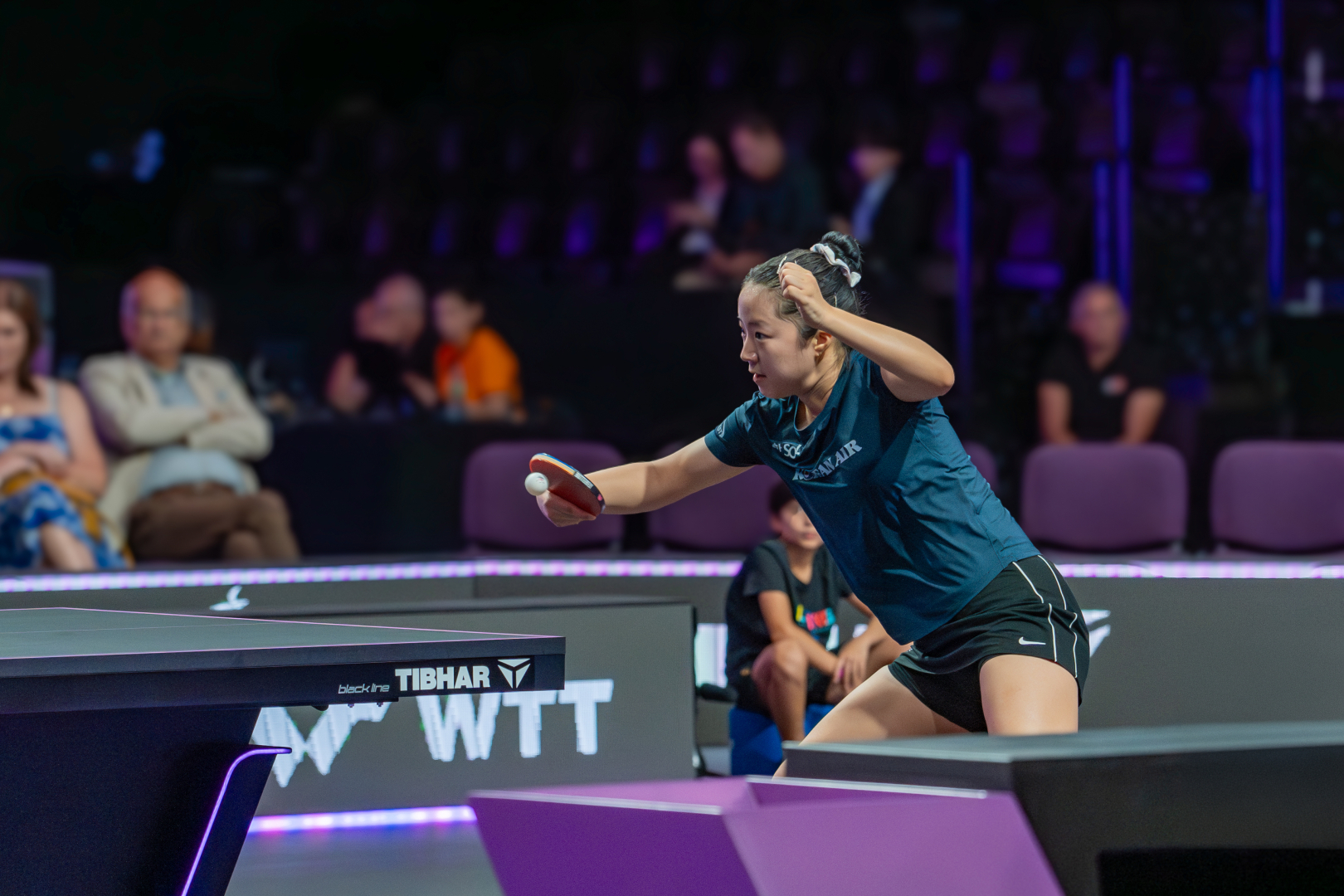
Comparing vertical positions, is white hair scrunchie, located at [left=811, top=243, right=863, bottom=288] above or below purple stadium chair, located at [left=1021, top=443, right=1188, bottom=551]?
above

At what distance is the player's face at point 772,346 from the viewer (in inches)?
117

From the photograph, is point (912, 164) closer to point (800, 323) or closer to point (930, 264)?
point (930, 264)

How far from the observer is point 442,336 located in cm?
756

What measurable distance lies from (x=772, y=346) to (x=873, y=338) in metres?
0.30

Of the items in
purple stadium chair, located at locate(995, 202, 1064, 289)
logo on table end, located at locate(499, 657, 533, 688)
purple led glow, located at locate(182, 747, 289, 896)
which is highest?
purple stadium chair, located at locate(995, 202, 1064, 289)

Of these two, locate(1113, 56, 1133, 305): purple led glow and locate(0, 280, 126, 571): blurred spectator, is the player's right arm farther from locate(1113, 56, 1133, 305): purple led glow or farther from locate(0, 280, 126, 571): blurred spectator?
locate(1113, 56, 1133, 305): purple led glow

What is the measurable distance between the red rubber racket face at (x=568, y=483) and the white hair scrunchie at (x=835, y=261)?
2.11ft

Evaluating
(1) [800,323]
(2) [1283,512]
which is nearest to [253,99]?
(2) [1283,512]

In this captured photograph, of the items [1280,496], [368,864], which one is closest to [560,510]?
[368,864]

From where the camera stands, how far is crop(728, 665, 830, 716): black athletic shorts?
4.75m

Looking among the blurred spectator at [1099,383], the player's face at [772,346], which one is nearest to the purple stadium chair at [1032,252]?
the blurred spectator at [1099,383]

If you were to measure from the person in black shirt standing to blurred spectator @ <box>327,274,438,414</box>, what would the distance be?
3025 millimetres

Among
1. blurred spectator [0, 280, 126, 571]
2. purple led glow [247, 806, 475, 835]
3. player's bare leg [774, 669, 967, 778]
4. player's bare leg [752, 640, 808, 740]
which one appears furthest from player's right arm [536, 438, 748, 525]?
blurred spectator [0, 280, 126, 571]

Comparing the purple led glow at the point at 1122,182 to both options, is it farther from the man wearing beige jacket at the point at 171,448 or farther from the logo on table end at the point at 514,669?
the logo on table end at the point at 514,669
